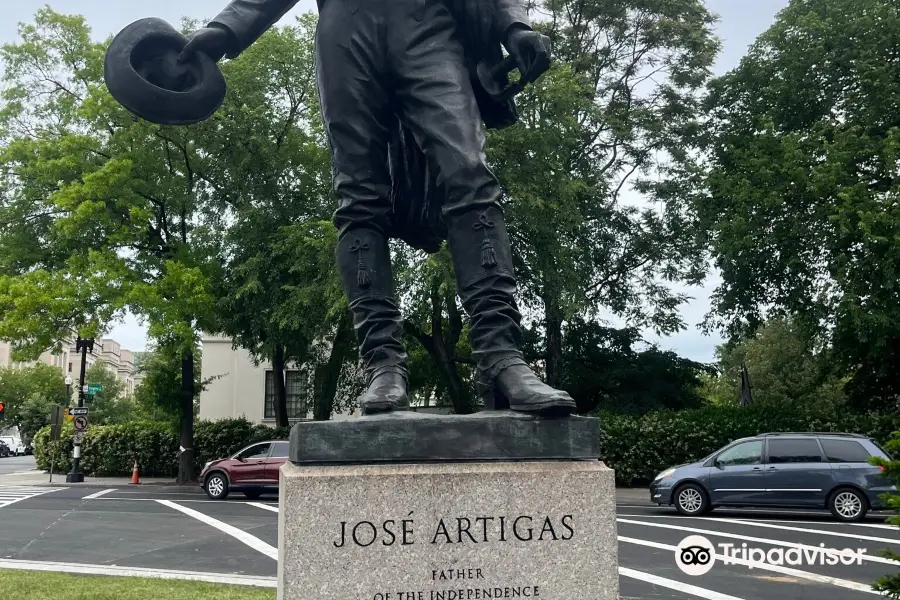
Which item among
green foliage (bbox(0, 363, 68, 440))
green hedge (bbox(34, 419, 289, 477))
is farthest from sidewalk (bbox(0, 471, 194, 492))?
green foliage (bbox(0, 363, 68, 440))

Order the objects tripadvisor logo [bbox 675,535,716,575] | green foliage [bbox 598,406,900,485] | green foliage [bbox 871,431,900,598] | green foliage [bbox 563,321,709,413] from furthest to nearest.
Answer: green foliage [bbox 563,321,709,413]
green foliage [bbox 598,406,900,485]
tripadvisor logo [bbox 675,535,716,575]
green foliage [bbox 871,431,900,598]

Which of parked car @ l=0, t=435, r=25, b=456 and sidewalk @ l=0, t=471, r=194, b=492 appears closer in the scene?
sidewalk @ l=0, t=471, r=194, b=492

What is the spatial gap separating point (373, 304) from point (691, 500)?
1308 centimetres

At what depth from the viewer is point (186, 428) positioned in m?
26.4

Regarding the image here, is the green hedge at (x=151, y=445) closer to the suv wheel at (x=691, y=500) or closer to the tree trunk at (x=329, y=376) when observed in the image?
the tree trunk at (x=329, y=376)

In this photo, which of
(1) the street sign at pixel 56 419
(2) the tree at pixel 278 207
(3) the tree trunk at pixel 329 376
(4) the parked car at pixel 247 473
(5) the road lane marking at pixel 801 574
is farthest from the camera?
(1) the street sign at pixel 56 419

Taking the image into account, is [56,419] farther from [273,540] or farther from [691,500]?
[691,500]

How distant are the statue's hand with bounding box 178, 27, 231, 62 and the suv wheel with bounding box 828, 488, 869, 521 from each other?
553 inches

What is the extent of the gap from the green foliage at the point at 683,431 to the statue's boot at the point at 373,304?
1898 centimetres

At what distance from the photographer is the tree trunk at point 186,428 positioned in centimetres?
2581

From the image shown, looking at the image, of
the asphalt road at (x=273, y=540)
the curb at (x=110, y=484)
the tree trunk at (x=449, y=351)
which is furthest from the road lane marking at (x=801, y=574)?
the curb at (x=110, y=484)

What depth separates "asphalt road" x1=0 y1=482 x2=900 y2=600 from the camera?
26.0ft

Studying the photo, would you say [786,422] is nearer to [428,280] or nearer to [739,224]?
[739,224]

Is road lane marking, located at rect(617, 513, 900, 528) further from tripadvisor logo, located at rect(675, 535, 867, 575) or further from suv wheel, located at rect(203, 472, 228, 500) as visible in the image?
suv wheel, located at rect(203, 472, 228, 500)
